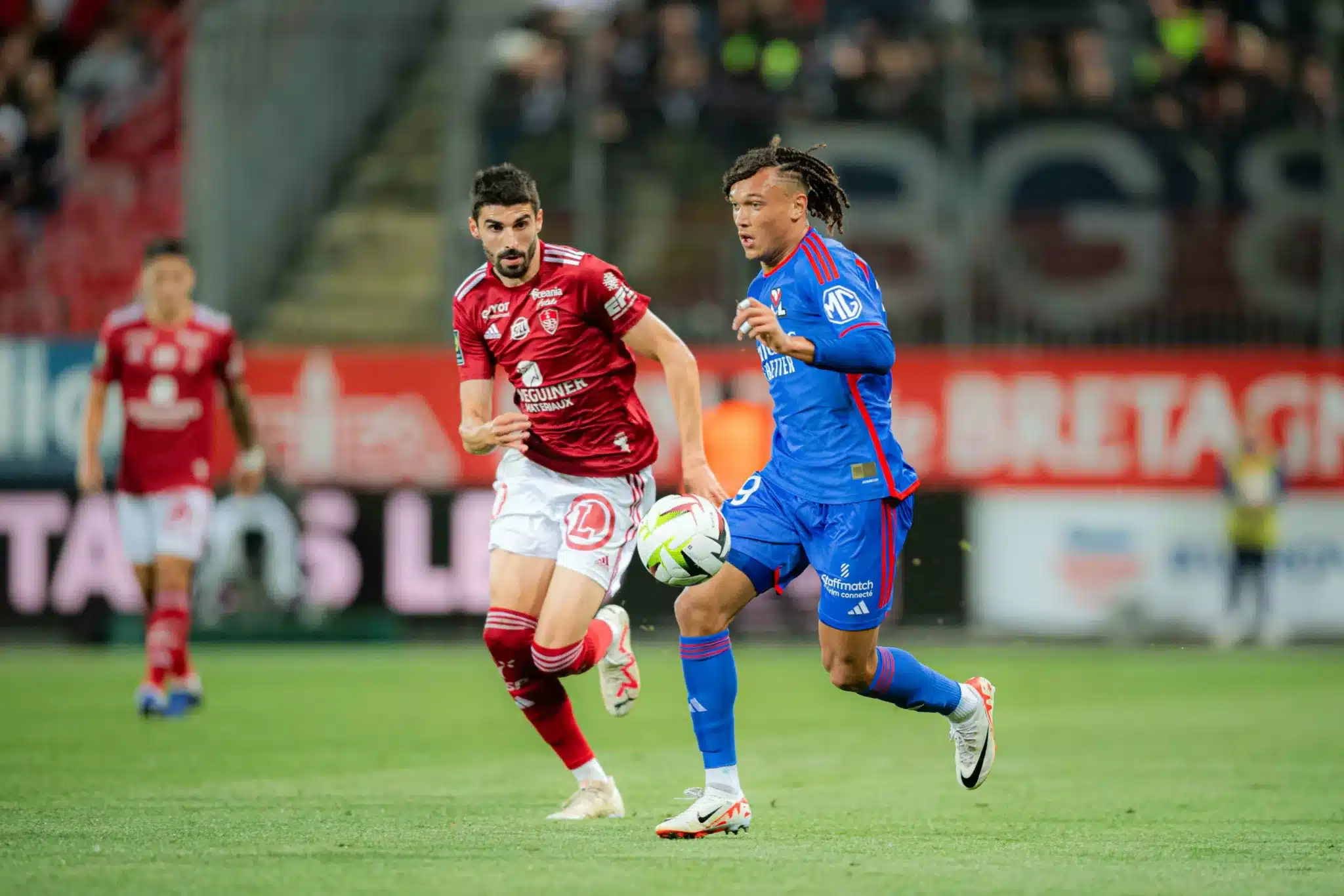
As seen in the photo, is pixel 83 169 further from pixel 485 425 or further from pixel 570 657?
pixel 570 657

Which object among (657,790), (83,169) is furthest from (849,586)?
(83,169)

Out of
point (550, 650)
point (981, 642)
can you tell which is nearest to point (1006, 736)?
point (550, 650)

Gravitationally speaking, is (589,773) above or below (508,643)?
below

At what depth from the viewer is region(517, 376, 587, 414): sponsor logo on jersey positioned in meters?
7.76

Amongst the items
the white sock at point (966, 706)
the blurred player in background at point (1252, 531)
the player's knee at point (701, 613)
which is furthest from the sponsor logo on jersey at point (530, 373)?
the blurred player in background at point (1252, 531)

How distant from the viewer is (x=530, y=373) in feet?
25.4

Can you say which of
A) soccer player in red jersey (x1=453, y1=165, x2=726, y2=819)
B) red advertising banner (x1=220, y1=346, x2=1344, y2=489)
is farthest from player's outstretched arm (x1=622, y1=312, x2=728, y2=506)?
red advertising banner (x1=220, y1=346, x2=1344, y2=489)

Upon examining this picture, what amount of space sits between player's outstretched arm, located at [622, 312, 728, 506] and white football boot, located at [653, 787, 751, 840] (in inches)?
41.1

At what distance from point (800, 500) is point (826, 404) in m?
0.36

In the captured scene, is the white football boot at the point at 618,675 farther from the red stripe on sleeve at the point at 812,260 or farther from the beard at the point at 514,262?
the red stripe on sleeve at the point at 812,260

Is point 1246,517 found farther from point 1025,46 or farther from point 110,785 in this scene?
point 110,785

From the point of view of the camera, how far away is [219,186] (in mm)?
18719

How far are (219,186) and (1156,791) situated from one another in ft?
41.7

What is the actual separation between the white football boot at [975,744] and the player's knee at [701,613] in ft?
3.95
